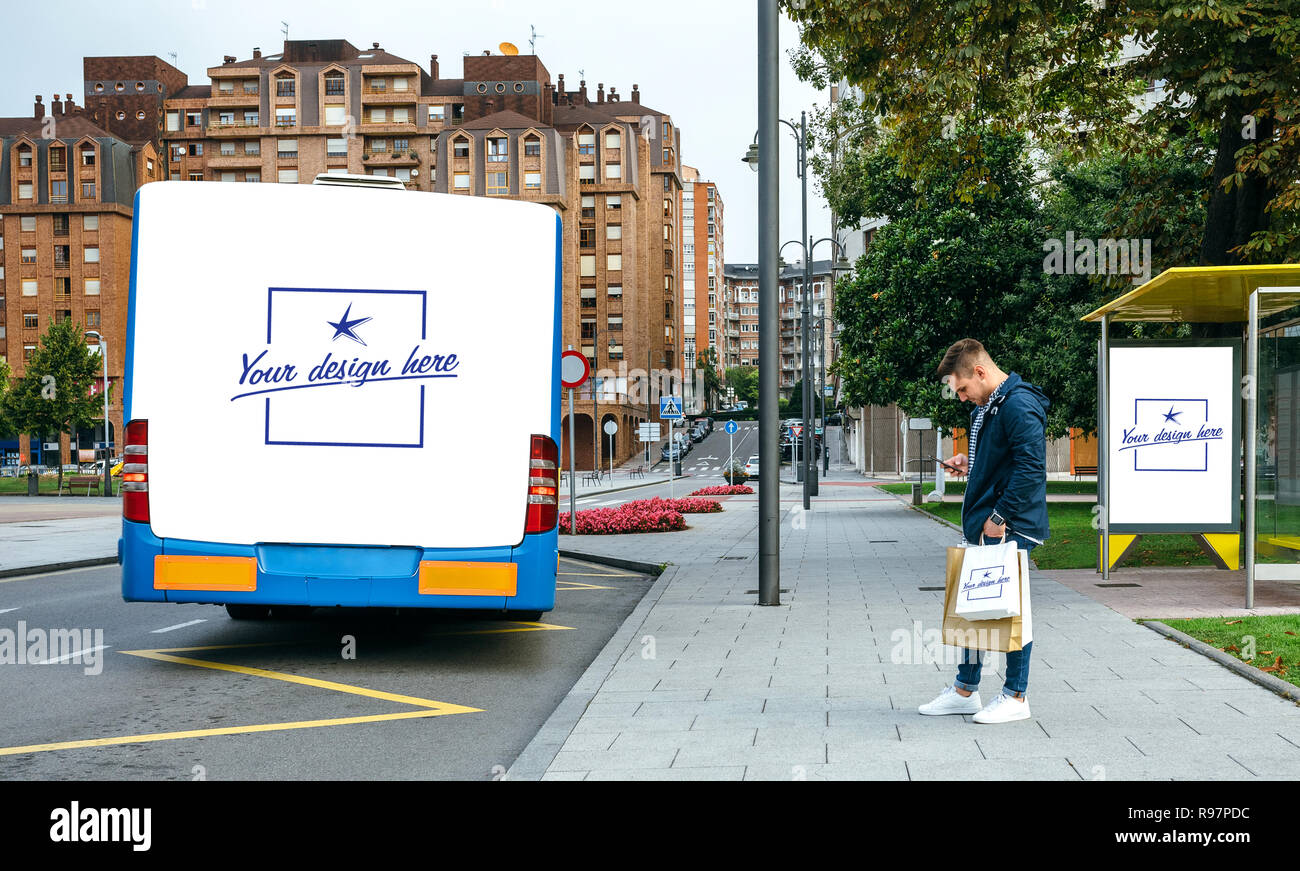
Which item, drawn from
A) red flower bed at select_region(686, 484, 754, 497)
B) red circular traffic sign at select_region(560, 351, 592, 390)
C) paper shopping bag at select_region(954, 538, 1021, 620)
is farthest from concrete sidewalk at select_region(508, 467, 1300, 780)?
red flower bed at select_region(686, 484, 754, 497)

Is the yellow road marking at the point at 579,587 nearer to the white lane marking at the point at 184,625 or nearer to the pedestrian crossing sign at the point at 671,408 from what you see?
the white lane marking at the point at 184,625

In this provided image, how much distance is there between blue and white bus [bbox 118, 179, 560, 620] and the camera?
24.2 feet

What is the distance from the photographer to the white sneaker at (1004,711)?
581cm

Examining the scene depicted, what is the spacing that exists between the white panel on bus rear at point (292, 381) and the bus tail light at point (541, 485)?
7.5 inches

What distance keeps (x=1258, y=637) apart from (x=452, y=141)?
264 ft

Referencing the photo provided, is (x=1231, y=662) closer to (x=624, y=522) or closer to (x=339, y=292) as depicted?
(x=339, y=292)

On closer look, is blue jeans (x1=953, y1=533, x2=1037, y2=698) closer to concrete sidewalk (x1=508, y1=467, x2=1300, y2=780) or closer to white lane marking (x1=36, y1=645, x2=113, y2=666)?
concrete sidewalk (x1=508, y1=467, x2=1300, y2=780)

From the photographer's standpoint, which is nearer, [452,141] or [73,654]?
[73,654]

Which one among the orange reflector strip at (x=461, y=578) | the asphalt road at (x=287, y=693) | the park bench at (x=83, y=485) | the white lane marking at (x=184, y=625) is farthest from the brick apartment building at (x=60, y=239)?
the orange reflector strip at (x=461, y=578)

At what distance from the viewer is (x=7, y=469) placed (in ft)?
241

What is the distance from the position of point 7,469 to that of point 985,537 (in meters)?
78.3

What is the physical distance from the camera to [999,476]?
581 centimetres

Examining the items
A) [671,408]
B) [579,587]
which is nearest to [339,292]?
[579,587]
